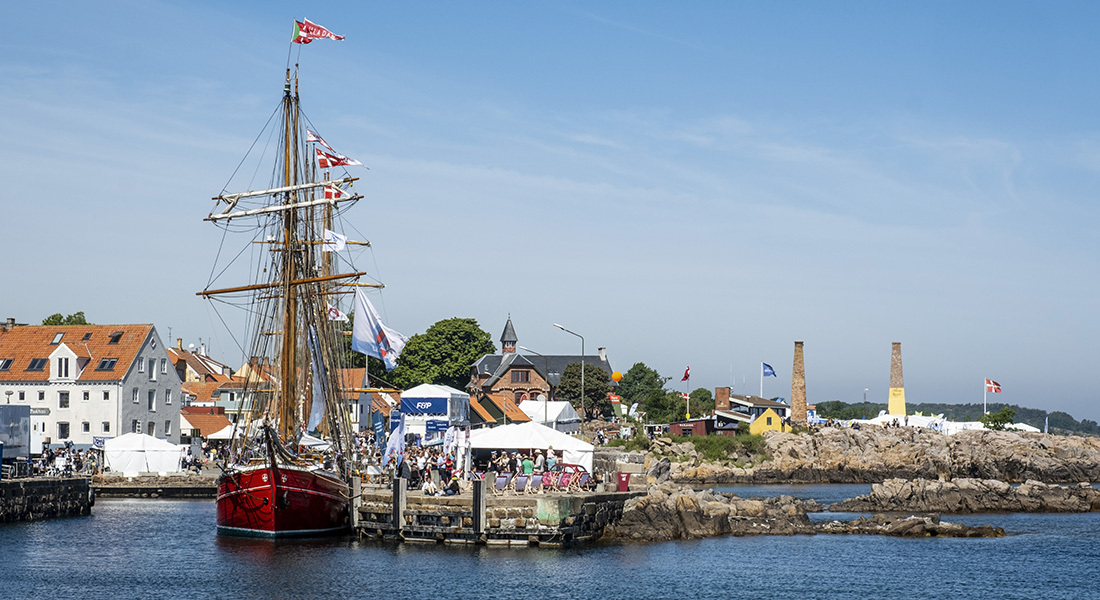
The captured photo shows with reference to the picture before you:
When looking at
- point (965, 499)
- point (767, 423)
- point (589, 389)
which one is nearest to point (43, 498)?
point (965, 499)

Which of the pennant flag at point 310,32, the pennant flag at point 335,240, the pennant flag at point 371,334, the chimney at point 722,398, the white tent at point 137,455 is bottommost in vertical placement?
the white tent at point 137,455

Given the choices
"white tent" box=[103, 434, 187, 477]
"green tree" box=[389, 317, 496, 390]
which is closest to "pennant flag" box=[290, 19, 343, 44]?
"white tent" box=[103, 434, 187, 477]

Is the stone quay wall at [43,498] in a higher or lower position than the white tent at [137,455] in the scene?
lower

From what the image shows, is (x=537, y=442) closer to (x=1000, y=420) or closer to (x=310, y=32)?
(x=310, y=32)

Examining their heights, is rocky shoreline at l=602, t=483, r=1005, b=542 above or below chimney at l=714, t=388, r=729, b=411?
below

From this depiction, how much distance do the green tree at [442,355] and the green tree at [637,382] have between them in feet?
113

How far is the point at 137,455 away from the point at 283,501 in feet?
96.1

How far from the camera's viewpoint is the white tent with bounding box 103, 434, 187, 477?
72.6 m

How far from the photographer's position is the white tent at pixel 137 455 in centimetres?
7256

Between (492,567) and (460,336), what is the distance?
4369 inches

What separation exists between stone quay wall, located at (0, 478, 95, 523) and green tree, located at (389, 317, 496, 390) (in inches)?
3339

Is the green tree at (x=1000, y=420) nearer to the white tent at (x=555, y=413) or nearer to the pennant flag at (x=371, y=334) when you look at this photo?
the white tent at (x=555, y=413)

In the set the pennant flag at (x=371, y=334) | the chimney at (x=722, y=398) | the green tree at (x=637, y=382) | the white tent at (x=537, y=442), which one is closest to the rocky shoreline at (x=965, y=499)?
the white tent at (x=537, y=442)

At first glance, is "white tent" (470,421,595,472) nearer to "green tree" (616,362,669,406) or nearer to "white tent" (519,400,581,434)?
"white tent" (519,400,581,434)
